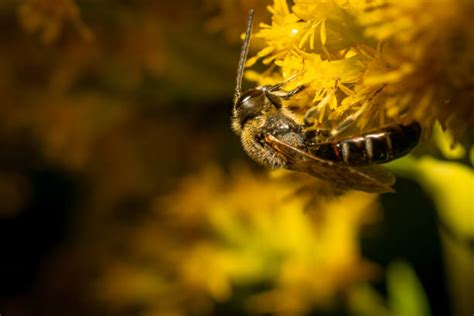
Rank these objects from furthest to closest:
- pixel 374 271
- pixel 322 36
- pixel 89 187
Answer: pixel 89 187 < pixel 374 271 < pixel 322 36

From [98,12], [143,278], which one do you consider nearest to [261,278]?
[143,278]

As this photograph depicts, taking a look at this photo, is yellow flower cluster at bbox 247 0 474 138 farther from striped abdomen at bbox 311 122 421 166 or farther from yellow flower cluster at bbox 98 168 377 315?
yellow flower cluster at bbox 98 168 377 315

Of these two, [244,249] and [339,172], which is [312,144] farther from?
[244,249]

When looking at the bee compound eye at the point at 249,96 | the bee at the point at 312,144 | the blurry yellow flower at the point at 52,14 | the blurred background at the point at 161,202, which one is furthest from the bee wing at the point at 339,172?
the blurry yellow flower at the point at 52,14

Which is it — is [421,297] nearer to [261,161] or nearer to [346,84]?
[261,161]

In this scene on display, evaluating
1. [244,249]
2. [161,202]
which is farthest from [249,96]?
[161,202]
